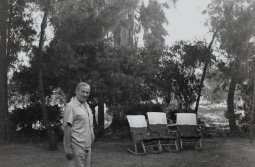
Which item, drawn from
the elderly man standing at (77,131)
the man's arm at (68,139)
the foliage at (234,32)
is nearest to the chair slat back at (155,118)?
the foliage at (234,32)

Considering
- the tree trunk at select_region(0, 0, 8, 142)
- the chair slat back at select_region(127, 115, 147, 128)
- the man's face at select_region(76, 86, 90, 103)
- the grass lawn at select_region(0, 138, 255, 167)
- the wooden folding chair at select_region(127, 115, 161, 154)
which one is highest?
the tree trunk at select_region(0, 0, 8, 142)

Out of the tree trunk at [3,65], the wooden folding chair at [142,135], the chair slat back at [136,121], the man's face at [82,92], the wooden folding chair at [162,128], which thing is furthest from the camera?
the tree trunk at [3,65]

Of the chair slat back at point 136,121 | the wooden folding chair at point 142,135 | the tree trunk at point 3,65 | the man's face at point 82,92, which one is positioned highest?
the tree trunk at point 3,65

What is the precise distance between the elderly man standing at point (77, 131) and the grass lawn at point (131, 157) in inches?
169

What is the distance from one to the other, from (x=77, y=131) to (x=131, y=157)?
5.72 metres

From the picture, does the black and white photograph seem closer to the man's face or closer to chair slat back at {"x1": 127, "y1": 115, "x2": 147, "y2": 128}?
chair slat back at {"x1": 127, "y1": 115, "x2": 147, "y2": 128}

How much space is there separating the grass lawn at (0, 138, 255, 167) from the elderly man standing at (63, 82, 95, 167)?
4300mm

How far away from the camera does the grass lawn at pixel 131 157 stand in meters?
9.34

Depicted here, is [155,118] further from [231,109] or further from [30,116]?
[231,109]

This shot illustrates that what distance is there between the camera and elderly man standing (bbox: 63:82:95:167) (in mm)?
4883

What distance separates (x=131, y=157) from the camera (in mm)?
10461

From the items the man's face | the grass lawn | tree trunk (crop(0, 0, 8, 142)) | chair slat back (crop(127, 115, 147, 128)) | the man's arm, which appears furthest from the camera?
tree trunk (crop(0, 0, 8, 142))

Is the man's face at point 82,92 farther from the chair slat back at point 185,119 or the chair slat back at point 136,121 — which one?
the chair slat back at point 185,119

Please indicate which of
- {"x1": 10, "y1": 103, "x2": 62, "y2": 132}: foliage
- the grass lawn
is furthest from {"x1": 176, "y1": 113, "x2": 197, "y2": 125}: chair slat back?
{"x1": 10, "y1": 103, "x2": 62, "y2": 132}: foliage
